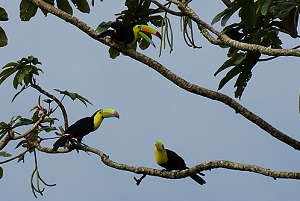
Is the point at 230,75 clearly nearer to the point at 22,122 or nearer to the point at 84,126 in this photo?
the point at 84,126

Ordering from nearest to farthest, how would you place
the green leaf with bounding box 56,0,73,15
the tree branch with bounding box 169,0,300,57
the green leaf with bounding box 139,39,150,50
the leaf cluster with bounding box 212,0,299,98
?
the tree branch with bounding box 169,0,300,57 → the leaf cluster with bounding box 212,0,299,98 → the green leaf with bounding box 56,0,73,15 → the green leaf with bounding box 139,39,150,50

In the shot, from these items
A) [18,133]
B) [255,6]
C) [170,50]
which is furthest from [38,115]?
[255,6]

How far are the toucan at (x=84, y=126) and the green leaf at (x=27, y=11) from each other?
119 cm

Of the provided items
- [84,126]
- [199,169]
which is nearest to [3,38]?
[84,126]

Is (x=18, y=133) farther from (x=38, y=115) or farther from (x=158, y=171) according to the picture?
(x=158, y=171)

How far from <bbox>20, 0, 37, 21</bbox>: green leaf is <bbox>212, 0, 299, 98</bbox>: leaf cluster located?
1840mm

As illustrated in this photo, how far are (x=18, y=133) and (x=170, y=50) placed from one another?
4.38ft

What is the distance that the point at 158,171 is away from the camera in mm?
4824

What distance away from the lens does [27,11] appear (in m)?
6.45

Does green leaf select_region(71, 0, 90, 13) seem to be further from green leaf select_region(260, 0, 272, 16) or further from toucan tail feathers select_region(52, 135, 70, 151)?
green leaf select_region(260, 0, 272, 16)

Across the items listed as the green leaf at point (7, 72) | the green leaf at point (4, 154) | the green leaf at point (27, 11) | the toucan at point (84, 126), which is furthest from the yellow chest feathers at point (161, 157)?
the green leaf at point (27, 11)

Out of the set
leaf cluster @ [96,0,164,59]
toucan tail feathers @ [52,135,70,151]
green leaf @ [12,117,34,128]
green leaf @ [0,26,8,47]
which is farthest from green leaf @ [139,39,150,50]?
green leaf @ [12,117,34,128]

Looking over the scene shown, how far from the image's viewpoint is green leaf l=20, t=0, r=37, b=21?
21.0 feet

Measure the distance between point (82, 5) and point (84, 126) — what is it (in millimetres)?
1263
